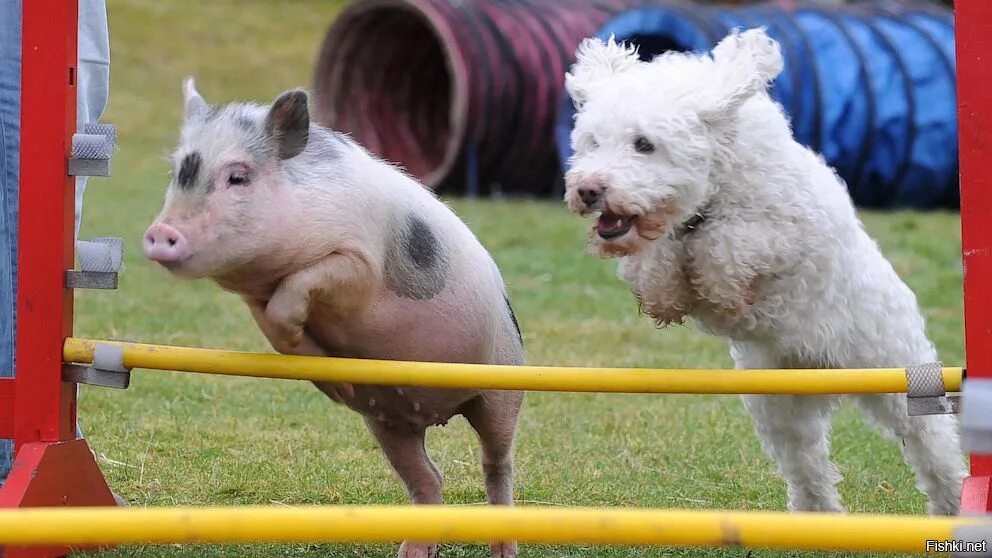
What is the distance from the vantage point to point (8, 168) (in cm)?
349

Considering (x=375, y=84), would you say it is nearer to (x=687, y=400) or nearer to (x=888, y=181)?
(x=888, y=181)

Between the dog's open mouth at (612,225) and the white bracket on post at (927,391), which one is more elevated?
the dog's open mouth at (612,225)

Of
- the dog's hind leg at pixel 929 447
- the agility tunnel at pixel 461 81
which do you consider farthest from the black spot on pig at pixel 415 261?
the agility tunnel at pixel 461 81

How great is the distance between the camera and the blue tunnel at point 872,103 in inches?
421

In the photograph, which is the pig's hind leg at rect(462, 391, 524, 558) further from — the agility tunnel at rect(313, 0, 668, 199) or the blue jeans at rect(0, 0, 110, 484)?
the agility tunnel at rect(313, 0, 668, 199)

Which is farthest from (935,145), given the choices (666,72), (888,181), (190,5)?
(190,5)

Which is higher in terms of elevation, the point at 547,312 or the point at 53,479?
the point at 53,479

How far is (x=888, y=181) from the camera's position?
11.1m

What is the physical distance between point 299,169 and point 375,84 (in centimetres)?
944

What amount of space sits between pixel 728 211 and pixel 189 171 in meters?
1.28

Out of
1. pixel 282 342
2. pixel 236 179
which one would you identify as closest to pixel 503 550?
pixel 282 342

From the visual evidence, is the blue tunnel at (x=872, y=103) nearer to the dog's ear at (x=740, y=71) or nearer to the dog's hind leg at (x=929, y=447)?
the dog's hind leg at (x=929, y=447)

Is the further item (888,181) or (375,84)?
(375,84)

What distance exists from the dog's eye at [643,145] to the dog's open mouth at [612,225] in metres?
0.17
